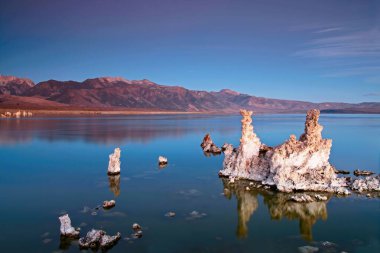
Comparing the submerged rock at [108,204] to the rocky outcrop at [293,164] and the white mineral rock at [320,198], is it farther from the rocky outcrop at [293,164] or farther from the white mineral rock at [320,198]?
the white mineral rock at [320,198]

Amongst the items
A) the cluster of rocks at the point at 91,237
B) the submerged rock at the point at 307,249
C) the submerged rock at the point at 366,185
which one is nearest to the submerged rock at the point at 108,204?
the cluster of rocks at the point at 91,237

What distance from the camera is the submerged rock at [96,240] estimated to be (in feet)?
42.3

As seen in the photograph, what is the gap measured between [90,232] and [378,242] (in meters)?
11.3

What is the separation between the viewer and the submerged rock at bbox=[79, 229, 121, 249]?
12.9m

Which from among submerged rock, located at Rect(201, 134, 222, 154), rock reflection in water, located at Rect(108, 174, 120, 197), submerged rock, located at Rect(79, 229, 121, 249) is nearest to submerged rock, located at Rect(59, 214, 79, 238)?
submerged rock, located at Rect(79, 229, 121, 249)

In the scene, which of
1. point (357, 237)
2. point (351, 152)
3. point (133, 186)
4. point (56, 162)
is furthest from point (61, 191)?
point (351, 152)

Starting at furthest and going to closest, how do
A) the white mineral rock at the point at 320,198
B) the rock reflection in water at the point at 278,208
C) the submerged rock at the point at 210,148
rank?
the submerged rock at the point at 210,148 → the white mineral rock at the point at 320,198 → the rock reflection in water at the point at 278,208

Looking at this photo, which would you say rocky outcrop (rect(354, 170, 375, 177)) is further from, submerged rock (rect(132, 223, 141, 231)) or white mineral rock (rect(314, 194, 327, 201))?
submerged rock (rect(132, 223, 141, 231))

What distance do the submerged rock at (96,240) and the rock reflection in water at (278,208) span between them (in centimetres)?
521

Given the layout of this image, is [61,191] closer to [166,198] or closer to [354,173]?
[166,198]

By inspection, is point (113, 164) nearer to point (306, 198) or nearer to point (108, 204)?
point (108, 204)

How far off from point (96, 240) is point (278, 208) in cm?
948

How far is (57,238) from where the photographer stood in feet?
44.9

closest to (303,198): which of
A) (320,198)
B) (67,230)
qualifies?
(320,198)
